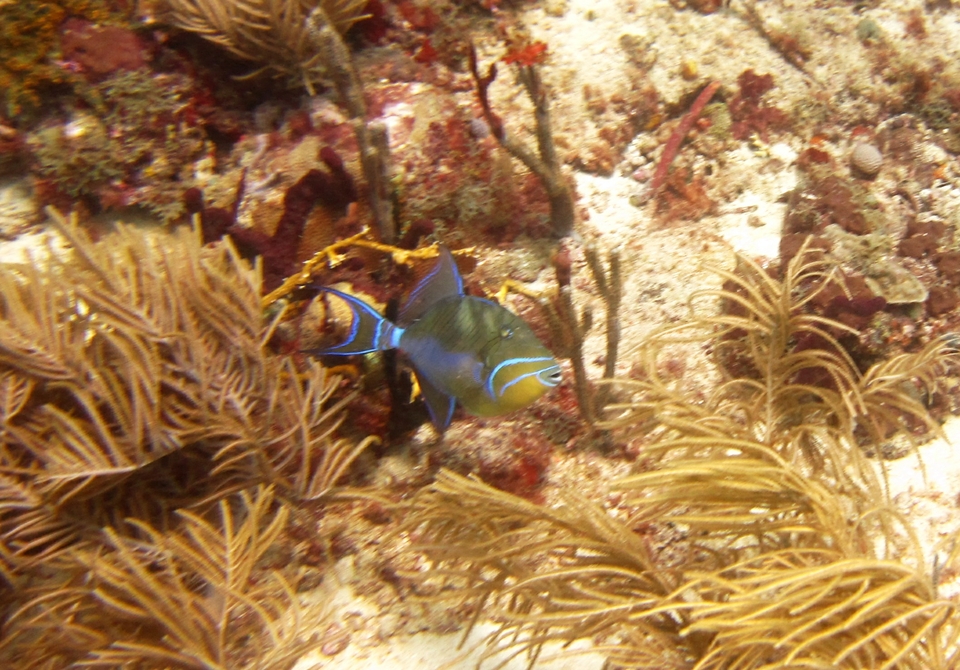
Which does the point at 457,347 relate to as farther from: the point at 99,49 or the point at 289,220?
the point at 99,49

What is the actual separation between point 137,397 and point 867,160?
424 centimetres

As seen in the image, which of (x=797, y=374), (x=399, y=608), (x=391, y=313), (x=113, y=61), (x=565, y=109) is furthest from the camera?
(x=565, y=109)

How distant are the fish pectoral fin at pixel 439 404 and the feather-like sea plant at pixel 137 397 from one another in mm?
441

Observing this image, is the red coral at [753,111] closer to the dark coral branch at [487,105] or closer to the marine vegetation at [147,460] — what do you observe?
the dark coral branch at [487,105]

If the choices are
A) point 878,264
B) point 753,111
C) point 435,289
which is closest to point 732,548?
point 435,289

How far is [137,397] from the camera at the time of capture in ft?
6.68

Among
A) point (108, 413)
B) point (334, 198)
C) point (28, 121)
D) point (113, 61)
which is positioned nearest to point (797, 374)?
point (334, 198)

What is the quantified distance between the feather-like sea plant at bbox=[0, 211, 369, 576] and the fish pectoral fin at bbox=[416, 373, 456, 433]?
441 millimetres

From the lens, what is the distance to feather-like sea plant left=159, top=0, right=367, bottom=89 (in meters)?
3.23

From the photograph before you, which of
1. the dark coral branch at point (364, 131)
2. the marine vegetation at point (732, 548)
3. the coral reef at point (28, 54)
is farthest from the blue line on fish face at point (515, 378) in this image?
the coral reef at point (28, 54)

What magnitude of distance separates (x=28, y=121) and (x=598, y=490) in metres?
3.93

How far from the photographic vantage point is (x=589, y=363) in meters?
2.90

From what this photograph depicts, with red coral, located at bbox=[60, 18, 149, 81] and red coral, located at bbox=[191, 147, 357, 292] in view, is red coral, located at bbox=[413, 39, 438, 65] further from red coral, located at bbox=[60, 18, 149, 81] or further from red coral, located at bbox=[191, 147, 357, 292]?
red coral, located at bbox=[60, 18, 149, 81]

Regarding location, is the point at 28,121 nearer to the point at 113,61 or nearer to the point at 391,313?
the point at 113,61
